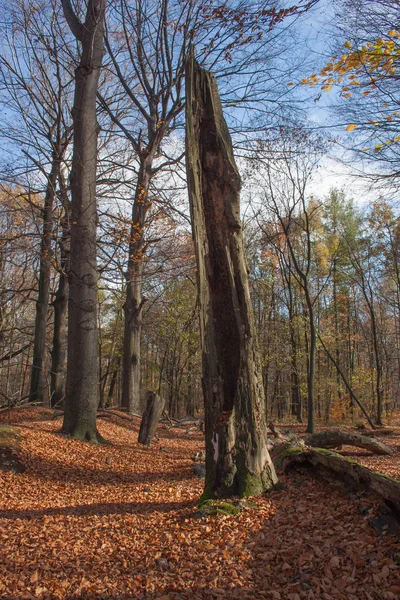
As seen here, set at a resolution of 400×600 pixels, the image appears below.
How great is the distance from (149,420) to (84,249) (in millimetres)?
3973

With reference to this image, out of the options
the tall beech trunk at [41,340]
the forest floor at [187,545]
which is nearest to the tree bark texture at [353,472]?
the forest floor at [187,545]

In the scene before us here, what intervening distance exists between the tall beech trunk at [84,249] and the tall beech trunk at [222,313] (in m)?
4.20

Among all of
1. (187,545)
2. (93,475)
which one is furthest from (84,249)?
(187,545)

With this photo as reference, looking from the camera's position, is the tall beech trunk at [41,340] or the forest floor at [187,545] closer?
the forest floor at [187,545]

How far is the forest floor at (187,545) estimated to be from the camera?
278 cm

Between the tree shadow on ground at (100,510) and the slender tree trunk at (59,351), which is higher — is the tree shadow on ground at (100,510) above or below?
below

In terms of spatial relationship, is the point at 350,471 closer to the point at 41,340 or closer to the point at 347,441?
the point at 347,441

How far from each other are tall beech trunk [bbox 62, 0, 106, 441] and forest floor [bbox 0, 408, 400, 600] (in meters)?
2.26

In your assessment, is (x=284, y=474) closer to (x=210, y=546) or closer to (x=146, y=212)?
(x=210, y=546)

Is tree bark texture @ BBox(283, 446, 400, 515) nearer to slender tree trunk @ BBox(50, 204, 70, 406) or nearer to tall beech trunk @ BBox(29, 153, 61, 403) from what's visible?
tall beech trunk @ BBox(29, 153, 61, 403)

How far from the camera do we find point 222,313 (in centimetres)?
468

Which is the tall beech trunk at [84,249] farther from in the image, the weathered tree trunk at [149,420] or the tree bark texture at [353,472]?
the tree bark texture at [353,472]

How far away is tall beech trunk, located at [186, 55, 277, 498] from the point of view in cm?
427

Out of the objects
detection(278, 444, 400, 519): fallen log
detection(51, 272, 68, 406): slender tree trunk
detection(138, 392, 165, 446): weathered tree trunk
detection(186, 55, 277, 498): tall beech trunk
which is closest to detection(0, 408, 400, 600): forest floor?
detection(278, 444, 400, 519): fallen log
